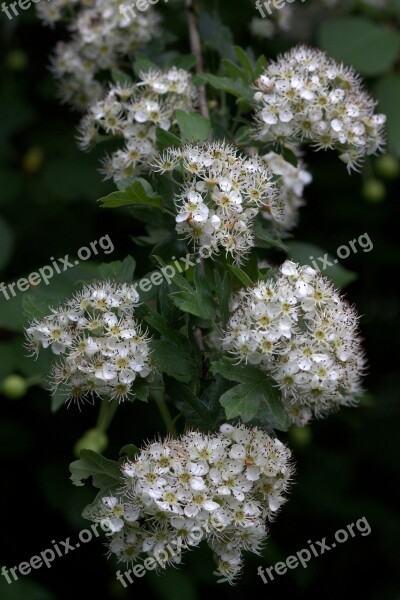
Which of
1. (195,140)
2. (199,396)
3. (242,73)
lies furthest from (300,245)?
(199,396)

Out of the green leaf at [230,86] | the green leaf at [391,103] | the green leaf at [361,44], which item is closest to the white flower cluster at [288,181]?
the green leaf at [230,86]

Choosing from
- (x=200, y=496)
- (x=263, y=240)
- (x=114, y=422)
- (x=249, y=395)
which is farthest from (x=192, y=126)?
(x=114, y=422)

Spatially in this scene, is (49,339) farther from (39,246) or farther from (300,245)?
(39,246)

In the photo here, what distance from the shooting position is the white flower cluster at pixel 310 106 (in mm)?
2494

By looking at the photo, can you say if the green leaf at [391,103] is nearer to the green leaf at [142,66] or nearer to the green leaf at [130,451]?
the green leaf at [142,66]

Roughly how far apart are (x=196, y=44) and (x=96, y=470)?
1.77 m

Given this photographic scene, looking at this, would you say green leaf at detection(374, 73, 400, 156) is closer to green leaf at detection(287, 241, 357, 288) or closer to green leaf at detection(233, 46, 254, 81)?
green leaf at detection(287, 241, 357, 288)

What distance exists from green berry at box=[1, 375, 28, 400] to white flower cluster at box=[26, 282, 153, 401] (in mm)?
929

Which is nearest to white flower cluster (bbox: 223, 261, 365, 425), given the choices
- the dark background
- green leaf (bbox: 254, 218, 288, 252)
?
green leaf (bbox: 254, 218, 288, 252)

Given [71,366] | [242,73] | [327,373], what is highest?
[242,73]

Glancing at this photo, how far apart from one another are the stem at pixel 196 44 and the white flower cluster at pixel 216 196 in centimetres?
52

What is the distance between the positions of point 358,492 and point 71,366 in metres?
3.15

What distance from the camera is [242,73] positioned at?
2.72 metres

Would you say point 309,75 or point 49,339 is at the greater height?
point 309,75
